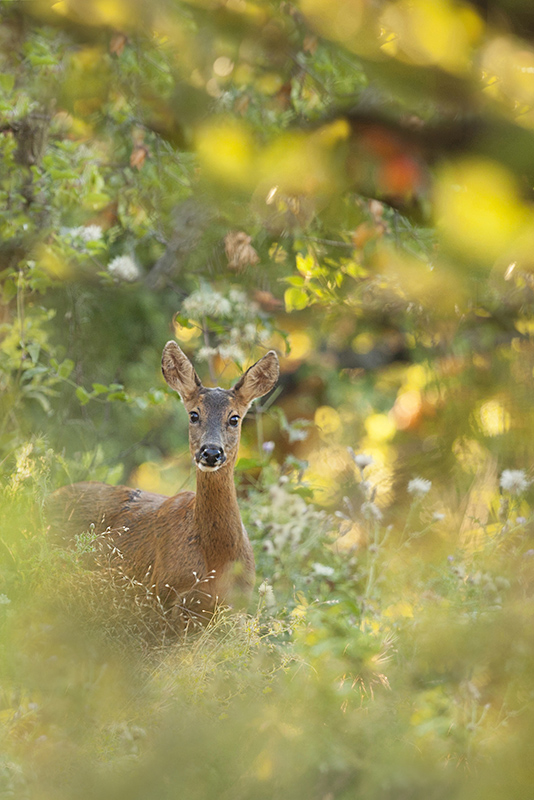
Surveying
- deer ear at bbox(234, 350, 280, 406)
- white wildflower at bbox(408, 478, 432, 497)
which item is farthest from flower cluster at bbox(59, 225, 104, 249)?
white wildflower at bbox(408, 478, 432, 497)

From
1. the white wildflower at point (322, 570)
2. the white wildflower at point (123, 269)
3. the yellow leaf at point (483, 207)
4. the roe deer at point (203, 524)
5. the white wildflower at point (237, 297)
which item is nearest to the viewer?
the yellow leaf at point (483, 207)

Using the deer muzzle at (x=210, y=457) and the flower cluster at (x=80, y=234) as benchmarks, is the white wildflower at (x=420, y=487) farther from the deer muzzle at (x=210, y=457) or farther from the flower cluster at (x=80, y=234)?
the flower cluster at (x=80, y=234)

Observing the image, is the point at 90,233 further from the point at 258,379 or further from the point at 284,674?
the point at 284,674

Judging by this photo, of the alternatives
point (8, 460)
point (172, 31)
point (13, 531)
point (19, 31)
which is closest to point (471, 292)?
point (172, 31)

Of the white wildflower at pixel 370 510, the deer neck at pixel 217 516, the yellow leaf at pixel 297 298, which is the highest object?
the yellow leaf at pixel 297 298

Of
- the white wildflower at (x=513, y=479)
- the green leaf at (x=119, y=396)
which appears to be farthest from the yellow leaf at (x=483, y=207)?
the green leaf at (x=119, y=396)

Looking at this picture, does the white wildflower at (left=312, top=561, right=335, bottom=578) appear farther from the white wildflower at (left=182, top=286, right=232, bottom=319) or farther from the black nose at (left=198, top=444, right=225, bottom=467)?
the white wildflower at (left=182, top=286, right=232, bottom=319)

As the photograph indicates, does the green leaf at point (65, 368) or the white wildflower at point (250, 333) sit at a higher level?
the white wildflower at point (250, 333)

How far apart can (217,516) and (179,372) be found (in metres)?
0.65

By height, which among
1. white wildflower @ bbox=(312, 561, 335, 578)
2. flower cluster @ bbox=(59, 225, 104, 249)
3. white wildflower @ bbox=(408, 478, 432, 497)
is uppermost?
flower cluster @ bbox=(59, 225, 104, 249)

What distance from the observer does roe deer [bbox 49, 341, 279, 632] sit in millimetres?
3184

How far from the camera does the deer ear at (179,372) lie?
10.8ft

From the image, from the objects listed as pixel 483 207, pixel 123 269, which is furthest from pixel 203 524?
pixel 483 207

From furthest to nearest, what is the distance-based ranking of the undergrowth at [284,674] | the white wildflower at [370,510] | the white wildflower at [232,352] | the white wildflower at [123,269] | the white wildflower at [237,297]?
the white wildflower at [123,269], the white wildflower at [237,297], the white wildflower at [232,352], the white wildflower at [370,510], the undergrowth at [284,674]
